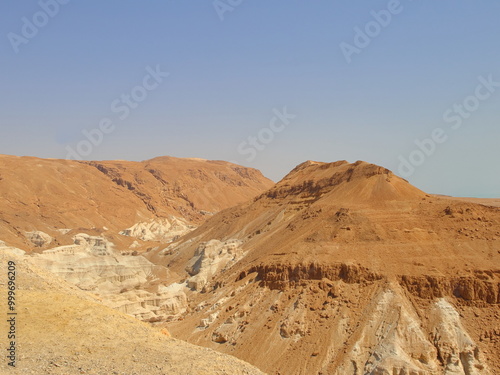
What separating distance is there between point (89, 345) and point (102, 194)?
362ft

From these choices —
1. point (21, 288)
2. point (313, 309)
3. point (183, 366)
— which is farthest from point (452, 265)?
point (21, 288)

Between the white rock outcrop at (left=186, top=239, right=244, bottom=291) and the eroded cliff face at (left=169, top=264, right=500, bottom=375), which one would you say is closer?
the eroded cliff face at (left=169, top=264, right=500, bottom=375)

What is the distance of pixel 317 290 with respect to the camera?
116ft

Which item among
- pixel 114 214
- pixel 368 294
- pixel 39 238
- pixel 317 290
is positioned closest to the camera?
pixel 368 294

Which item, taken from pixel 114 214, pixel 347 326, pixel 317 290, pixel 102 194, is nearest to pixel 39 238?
pixel 114 214

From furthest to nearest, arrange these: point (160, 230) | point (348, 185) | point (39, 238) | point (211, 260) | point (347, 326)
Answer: point (160, 230) < point (39, 238) < point (211, 260) < point (348, 185) < point (347, 326)

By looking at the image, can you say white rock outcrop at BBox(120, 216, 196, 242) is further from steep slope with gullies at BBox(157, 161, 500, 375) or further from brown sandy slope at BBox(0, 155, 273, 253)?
steep slope with gullies at BBox(157, 161, 500, 375)

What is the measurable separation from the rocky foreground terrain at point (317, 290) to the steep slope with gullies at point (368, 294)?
87 millimetres

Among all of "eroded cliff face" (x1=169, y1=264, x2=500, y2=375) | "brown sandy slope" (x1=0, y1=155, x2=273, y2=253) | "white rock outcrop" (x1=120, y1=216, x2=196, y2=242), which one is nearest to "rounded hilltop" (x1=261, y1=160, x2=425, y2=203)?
"eroded cliff face" (x1=169, y1=264, x2=500, y2=375)

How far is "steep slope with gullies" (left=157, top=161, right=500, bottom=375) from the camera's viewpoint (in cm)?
2953

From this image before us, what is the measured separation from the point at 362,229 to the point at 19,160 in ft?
352

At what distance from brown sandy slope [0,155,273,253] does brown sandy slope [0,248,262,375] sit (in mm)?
60324

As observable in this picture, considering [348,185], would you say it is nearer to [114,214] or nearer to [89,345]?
[89,345]

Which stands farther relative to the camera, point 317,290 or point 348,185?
point 348,185
